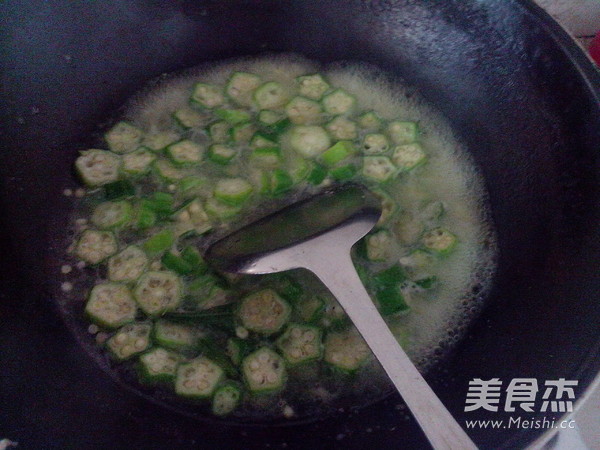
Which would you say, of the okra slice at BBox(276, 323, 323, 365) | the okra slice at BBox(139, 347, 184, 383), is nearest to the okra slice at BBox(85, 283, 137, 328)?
the okra slice at BBox(139, 347, 184, 383)

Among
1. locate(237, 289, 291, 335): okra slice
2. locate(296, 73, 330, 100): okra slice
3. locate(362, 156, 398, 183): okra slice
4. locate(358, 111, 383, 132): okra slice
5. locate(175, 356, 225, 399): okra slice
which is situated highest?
locate(296, 73, 330, 100): okra slice

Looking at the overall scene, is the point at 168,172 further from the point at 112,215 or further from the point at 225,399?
the point at 225,399

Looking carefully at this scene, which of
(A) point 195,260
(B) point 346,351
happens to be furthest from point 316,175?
(B) point 346,351

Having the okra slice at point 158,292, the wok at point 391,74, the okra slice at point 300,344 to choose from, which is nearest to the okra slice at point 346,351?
the okra slice at point 300,344

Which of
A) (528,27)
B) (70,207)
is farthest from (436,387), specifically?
(70,207)

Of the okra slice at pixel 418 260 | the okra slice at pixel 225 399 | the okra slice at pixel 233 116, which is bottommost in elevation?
the okra slice at pixel 225 399

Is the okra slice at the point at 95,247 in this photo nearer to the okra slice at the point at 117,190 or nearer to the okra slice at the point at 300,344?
the okra slice at the point at 117,190

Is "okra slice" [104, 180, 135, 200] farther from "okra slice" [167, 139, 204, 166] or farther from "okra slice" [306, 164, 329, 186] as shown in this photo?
"okra slice" [306, 164, 329, 186]
